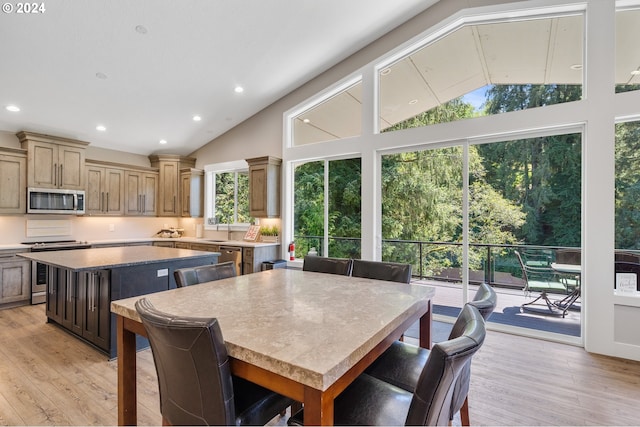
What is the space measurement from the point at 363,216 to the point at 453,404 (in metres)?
3.25

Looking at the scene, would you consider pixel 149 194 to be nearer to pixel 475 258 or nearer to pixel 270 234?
pixel 270 234

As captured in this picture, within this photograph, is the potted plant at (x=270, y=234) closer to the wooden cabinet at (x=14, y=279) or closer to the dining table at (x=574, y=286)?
the wooden cabinet at (x=14, y=279)

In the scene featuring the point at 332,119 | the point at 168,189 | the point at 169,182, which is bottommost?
the point at 168,189

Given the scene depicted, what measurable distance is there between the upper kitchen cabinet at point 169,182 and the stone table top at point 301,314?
5.12m

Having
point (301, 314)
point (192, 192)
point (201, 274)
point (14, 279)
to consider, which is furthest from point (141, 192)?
point (301, 314)

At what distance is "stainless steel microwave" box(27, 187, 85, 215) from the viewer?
4.74m

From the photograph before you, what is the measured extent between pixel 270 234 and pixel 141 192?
9.73 feet

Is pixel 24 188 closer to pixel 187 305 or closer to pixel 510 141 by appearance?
pixel 187 305

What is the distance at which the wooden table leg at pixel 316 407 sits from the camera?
35.8 inches

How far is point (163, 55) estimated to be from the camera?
153 inches

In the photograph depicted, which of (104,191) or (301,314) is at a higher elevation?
(104,191)

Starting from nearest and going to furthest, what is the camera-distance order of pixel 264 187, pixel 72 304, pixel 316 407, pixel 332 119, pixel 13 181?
pixel 316 407, pixel 72 304, pixel 13 181, pixel 332 119, pixel 264 187

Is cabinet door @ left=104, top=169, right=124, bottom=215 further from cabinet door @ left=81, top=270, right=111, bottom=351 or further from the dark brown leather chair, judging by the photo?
the dark brown leather chair

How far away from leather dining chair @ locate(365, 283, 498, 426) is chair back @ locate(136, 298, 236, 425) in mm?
789
